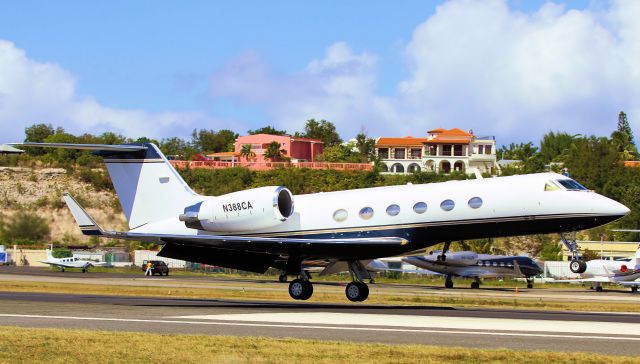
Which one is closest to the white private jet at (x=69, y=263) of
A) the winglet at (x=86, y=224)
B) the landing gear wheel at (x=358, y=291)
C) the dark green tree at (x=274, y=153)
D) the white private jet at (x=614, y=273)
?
the white private jet at (x=614, y=273)

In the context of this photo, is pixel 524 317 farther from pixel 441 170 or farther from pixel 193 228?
pixel 441 170

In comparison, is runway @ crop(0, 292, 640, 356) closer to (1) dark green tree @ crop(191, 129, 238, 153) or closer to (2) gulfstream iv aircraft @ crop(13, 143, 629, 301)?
(2) gulfstream iv aircraft @ crop(13, 143, 629, 301)

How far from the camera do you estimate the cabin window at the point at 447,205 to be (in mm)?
29138

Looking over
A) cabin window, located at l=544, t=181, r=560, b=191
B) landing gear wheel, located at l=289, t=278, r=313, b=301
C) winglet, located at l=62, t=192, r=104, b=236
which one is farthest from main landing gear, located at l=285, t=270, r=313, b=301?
cabin window, located at l=544, t=181, r=560, b=191

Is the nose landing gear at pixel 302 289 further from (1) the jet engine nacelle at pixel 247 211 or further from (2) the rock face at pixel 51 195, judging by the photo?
(2) the rock face at pixel 51 195

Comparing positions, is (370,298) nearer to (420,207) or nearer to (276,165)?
(420,207)

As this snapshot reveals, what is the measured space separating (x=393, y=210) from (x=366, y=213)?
39.3 inches

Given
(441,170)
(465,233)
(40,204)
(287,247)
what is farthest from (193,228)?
(441,170)

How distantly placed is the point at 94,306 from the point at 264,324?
26.9ft

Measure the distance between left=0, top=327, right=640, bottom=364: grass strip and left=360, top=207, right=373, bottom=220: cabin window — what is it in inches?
469

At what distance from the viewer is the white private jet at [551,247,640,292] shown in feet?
190

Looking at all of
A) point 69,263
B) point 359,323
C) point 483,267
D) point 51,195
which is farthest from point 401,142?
point 359,323

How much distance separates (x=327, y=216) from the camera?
3131 centimetres

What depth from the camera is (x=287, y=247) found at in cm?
3019
